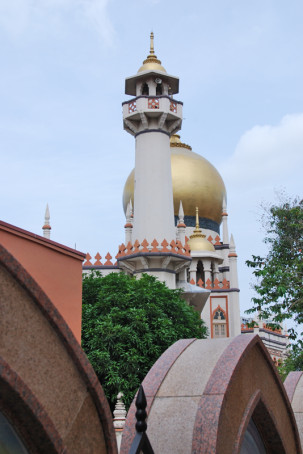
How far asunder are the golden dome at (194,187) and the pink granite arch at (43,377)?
34.5m

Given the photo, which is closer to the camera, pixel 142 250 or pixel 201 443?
pixel 201 443

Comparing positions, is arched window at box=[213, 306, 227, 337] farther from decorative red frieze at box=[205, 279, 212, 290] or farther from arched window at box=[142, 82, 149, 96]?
arched window at box=[142, 82, 149, 96]

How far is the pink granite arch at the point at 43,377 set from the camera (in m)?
2.33

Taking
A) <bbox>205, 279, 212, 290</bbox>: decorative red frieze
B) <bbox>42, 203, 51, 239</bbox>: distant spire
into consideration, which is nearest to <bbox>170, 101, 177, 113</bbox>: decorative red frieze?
<bbox>42, 203, 51, 239</bbox>: distant spire

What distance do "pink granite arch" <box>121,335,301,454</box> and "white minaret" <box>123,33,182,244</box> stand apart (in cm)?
2129

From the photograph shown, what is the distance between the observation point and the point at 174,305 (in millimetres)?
20688

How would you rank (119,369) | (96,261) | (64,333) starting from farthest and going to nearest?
(96,261) → (119,369) → (64,333)

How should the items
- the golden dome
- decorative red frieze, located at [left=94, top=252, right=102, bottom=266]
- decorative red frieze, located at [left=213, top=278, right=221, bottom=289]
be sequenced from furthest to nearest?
the golden dome, decorative red frieze, located at [left=213, top=278, right=221, bottom=289], decorative red frieze, located at [left=94, top=252, right=102, bottom=266]

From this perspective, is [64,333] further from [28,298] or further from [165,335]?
[165,335]

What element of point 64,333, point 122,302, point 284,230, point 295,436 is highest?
point 284,230

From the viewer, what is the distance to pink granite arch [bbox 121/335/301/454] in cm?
352

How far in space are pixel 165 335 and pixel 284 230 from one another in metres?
5.49

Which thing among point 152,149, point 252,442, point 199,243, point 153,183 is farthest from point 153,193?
point 252,442

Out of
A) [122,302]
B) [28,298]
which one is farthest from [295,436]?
[122,302]
